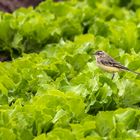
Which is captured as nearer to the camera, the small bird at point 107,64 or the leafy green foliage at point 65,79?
the leafy green foliage at point 65,79

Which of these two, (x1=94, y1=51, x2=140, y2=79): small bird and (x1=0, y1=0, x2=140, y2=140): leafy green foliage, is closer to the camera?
(x1=0, y1=0, x2=140, y2=140): leafy green foliage

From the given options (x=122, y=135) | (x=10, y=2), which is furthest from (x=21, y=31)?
(x=122, y=135)

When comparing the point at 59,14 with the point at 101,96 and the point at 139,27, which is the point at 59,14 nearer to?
the point at 139,27

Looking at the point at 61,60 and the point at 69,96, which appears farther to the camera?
the point at 61,60

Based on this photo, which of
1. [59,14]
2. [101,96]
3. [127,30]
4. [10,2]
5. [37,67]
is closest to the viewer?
[101,96]

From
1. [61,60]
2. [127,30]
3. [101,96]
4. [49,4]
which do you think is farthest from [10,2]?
[101,96]

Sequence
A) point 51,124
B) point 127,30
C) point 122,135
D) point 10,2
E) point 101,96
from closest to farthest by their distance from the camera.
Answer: point 122,135
point 51,124
point 101,96
point 127,30
point 10,2

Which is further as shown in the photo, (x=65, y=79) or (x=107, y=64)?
(x=107, y=64)
